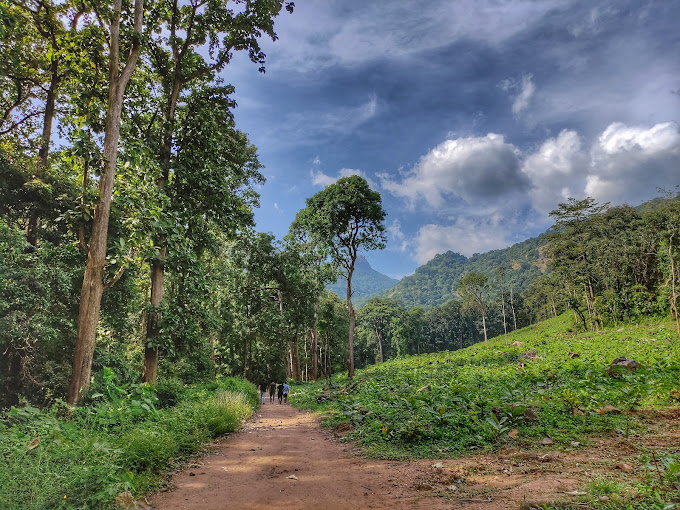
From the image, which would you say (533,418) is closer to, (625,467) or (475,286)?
(625,467)

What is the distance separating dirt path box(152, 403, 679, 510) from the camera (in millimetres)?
4211

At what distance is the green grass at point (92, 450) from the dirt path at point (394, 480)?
645 millimetres

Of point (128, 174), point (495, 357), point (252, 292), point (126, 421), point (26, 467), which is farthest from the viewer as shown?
point (252, 292)

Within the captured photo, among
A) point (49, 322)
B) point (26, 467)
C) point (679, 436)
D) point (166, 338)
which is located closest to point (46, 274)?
point (49, 322)

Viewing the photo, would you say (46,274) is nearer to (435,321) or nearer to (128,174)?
(128,174)

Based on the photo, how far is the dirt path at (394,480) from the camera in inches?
166

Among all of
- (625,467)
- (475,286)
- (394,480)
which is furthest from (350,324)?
(475,286)

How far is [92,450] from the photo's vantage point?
4648 millimetres

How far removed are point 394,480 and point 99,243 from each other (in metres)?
7.74

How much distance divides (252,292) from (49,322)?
19.2m

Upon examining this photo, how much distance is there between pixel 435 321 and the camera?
10175 centimetres

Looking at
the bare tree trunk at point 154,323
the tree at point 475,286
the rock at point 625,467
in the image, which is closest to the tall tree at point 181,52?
the bare tree trunk at point 154,323

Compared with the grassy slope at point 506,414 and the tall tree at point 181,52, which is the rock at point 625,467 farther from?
the tall tree at point 181,52

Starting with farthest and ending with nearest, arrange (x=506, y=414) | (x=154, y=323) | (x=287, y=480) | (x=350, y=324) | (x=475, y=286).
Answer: (x=475, y=286) → (x=350, y=324) → (x=154, y=323) → (x=506, y=414) → (x=287, y=480)
